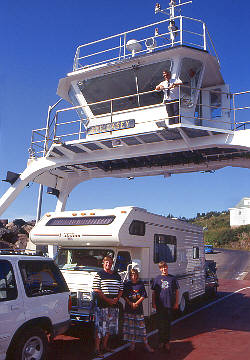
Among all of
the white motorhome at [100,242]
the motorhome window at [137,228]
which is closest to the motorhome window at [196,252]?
the white motorhome at [100,242]

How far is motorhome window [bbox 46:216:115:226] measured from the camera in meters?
8.46

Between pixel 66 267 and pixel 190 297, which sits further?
pixel 190 297

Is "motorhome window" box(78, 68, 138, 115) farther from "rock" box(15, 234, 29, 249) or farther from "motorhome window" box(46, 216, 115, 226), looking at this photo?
"rock" box(15, 234, 29, 249)

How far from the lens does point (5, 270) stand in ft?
18.0

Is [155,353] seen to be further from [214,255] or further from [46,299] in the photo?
[214,255]

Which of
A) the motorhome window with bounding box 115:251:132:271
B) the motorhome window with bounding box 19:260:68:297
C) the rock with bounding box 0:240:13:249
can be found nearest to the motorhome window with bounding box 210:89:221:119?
the motorhome window with bounding box 115:251:132:271

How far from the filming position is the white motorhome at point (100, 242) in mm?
7973

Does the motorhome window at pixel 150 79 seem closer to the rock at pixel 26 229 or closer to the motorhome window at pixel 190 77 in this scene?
the motorhome window at pixel 190 77

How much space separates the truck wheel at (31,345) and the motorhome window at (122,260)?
2849mm

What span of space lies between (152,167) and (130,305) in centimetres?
770

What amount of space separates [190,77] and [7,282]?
10.0 metres

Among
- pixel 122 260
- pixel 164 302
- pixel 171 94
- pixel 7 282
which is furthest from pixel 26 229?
pixel 7 282

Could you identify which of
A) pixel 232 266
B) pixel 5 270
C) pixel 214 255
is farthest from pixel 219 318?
pixel 214 255

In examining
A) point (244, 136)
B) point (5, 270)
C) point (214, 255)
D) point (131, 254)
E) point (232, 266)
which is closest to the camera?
point (5, 270)
